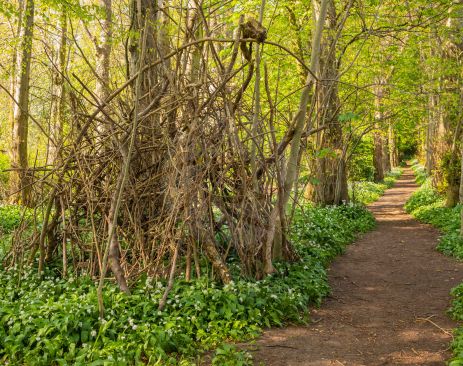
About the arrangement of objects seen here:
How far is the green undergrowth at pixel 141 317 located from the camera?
4.58 metres

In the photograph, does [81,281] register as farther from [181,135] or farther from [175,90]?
[175,90]

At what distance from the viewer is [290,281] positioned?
652 centimetres

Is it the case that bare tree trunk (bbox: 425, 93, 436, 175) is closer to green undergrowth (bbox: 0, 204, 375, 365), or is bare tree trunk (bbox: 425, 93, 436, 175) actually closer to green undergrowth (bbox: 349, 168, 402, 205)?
green undergrowth (bbox: 349, 168, 402, 205)

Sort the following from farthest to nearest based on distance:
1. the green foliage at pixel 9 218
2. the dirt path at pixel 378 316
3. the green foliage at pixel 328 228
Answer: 1. the green foliage at pixel 9 218
2. the green foliage at pixel 328 228
3. the dirt path at pixel 378 316

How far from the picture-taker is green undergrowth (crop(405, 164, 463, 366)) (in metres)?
4.99

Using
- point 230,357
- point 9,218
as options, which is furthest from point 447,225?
point 9,218

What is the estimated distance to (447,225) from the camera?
11836 mm

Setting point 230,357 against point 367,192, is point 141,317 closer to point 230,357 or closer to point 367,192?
point 230,357

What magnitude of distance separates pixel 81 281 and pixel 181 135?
2.32 meters

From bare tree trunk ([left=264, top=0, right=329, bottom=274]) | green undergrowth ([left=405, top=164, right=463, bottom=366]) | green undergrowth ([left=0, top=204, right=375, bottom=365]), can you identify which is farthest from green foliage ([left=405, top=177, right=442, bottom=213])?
green undergrowth ([left=0, top=204, right=375, bottom=365])

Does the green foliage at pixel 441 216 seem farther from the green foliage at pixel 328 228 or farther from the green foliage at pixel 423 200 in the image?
the green foliage at pixel 328 228

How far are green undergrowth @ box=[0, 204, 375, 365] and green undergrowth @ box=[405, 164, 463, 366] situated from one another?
1.68 m

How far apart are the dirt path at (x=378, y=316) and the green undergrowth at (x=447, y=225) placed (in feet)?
0.54

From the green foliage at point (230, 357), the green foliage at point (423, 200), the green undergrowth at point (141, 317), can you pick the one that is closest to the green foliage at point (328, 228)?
the green undergrowth at point (141, 317)
